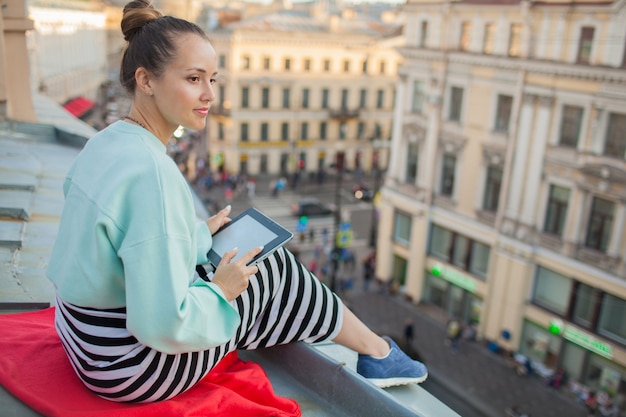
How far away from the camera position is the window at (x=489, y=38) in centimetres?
1934

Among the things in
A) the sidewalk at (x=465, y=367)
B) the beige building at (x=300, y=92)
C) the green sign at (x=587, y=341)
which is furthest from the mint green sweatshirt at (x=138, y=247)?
the beige building at (x=300, y=92)

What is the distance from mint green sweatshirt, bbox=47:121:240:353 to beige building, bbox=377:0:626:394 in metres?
16.3

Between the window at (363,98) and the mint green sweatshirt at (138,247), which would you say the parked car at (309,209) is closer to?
the window at (363,98)

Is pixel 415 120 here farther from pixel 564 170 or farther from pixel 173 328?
pixel 173 328

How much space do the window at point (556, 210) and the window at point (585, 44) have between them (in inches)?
149

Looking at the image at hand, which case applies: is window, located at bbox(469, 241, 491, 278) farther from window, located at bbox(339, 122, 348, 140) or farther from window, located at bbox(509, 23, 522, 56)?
window, located at bbox(339, 122, 348, 140)

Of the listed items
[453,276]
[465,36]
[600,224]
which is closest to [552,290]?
[600,224]

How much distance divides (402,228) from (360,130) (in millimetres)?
20413

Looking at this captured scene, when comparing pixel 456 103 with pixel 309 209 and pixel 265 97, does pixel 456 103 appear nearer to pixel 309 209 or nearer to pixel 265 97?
pixel 309 209

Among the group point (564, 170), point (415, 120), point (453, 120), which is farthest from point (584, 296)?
point (415, 120)

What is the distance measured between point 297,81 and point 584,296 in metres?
26.5

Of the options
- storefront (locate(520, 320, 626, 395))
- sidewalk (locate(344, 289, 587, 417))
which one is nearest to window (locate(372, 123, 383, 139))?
sidewalk (locate(344, 289, 587, 417))

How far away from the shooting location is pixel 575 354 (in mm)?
18000

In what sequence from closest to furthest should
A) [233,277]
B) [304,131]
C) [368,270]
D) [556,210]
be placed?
[233,277], [556,210], [368,270], [304,131]
